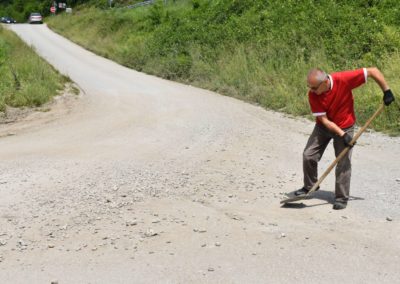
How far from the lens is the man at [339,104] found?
5.29 m

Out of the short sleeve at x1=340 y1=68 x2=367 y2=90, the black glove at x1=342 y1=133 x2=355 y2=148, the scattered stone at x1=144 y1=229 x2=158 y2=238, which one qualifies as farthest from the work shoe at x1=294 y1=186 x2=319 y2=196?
the scattered stone at x1=144 y1=229 x2=158 y2=238

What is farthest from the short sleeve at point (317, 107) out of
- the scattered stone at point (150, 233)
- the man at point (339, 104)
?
the scattered stone at point (150, 233)

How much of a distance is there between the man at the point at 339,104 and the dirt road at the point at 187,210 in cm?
38

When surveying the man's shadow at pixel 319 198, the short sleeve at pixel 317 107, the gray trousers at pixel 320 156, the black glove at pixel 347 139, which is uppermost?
the short sleeve at pixel 317 107

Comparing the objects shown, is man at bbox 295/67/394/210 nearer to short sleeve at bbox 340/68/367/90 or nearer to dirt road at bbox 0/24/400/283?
short sleeve at bbox 340/68/367/90

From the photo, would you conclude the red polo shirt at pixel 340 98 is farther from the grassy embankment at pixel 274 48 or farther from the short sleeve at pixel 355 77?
the grassy embankment at pixel 274 48

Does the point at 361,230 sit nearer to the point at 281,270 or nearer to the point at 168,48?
the point at 281,270

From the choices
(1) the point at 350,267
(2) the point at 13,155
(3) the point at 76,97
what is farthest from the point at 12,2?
(1) the point at 350,267

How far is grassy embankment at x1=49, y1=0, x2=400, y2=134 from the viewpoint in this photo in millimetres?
12609

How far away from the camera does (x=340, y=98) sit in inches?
214

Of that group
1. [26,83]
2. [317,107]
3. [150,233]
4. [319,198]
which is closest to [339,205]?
[319,198]

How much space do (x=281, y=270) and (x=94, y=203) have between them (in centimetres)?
248

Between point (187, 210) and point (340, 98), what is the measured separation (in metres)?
2.06

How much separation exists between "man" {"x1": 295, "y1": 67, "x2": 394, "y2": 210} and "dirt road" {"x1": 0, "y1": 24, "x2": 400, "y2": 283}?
14.8 inches
